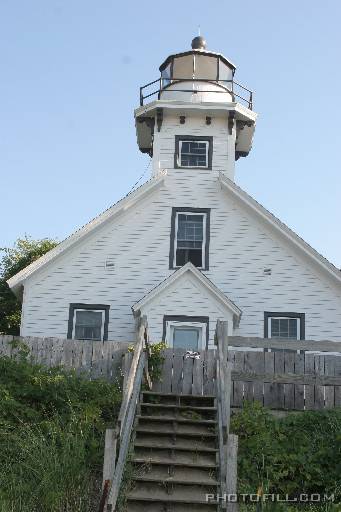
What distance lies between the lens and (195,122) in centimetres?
2138

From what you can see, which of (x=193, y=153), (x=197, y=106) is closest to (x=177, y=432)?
(x=193, y=153)

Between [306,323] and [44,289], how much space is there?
7.02 meters

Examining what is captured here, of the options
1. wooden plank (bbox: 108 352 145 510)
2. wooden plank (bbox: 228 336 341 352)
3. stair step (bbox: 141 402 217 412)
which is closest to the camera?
wooden plank (bbox: 108 352 145 510)

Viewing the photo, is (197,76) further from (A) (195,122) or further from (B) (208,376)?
(B) (208,376)

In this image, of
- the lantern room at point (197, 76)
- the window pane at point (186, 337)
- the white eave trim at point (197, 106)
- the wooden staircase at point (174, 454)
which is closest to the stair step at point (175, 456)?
the wooden staircase at point (174, 454)

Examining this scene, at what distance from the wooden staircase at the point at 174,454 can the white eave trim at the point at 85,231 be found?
764 centimetres

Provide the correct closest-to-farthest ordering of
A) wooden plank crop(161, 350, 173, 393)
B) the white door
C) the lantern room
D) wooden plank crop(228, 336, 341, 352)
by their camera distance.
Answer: wooden plank crop(228, 336, 341, 352)
wooden plank crop(161, 350, 173, 393)
the white door
the lantern room

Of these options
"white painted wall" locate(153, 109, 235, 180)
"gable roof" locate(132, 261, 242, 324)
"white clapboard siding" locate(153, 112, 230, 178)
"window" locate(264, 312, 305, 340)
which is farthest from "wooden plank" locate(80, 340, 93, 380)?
"white clapboard siding" locate(153, 112, 230, 178)

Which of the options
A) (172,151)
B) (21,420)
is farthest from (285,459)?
(172,151)

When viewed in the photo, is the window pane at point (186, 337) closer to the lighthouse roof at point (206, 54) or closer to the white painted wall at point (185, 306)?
the white painted wall at point (185, 306)

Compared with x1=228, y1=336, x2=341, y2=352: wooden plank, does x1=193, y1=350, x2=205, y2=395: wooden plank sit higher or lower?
lower

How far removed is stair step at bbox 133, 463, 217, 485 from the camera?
10.0 m

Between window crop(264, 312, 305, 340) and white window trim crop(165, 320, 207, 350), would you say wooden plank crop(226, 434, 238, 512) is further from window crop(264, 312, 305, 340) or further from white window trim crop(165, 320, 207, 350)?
window crop(264, 312, 305, 340)

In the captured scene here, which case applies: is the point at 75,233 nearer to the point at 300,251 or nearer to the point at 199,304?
the point at 199,304
